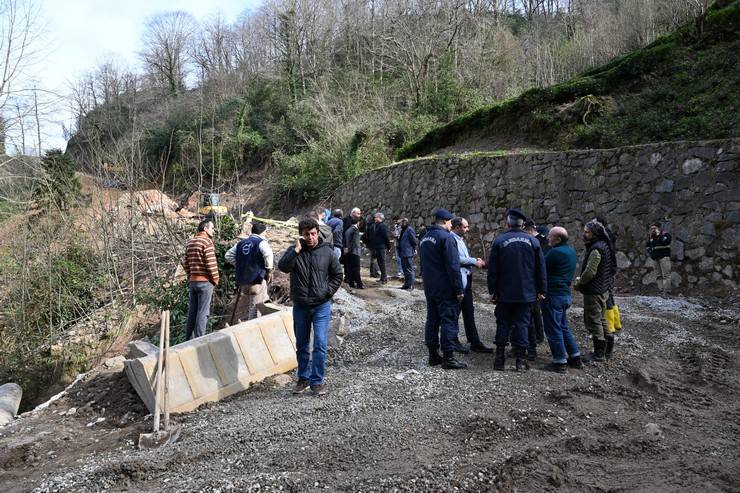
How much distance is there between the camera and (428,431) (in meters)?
4.14

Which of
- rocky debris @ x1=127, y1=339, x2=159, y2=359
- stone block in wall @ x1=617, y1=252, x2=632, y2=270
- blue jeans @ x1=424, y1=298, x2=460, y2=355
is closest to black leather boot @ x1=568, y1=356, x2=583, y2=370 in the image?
blue jeans @ x1=424, y1=298, x2=460, y2=355

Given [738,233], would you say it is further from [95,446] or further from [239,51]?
[239,51]

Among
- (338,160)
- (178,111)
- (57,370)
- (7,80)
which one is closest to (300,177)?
(338,160)

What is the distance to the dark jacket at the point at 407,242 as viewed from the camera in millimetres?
10211

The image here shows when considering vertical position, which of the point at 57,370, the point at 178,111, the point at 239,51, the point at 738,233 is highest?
the point at 239,51

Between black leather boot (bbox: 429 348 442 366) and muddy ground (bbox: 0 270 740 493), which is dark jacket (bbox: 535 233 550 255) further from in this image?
black leather boot (bbox: 429 348 442 366)

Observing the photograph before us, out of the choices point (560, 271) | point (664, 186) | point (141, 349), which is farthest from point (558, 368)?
point (664, 186)

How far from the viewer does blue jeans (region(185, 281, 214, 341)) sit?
6.60 meters

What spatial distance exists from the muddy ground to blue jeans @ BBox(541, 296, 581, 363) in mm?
241

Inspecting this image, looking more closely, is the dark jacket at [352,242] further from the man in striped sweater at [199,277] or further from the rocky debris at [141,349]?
the rocky debris at [141,349]

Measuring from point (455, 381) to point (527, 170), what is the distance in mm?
8674

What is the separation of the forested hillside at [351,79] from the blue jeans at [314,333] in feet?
39.5

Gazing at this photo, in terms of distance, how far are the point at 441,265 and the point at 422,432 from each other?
204cm

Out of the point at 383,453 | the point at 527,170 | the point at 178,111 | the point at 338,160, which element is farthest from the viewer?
the point at 178,111
